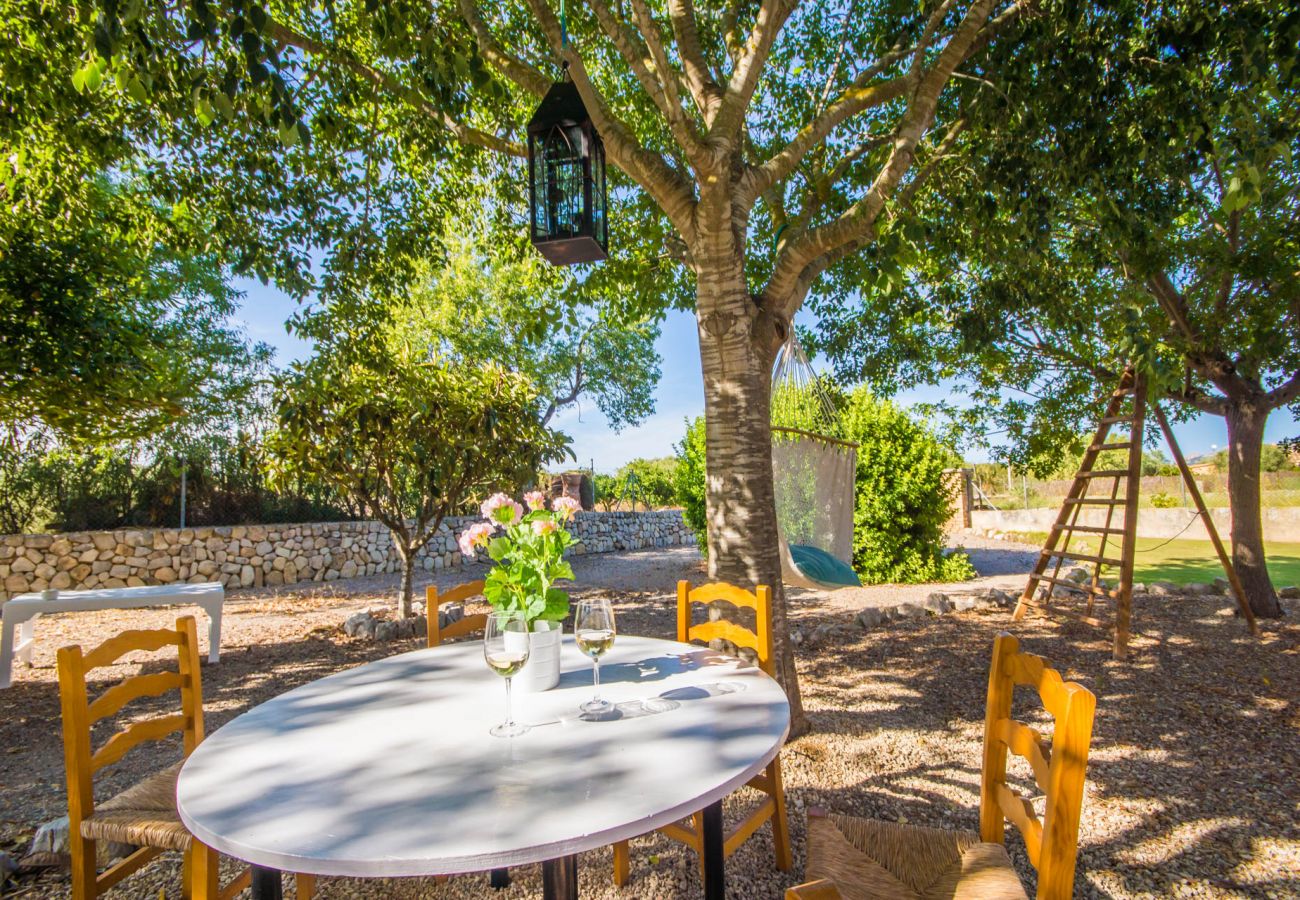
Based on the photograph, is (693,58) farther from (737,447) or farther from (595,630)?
(595,630)

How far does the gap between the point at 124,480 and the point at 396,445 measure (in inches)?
198

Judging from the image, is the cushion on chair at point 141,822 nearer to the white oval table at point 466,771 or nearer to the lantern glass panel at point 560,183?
the white oval table at point 466,771

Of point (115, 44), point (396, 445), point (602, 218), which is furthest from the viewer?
point (396, 445)

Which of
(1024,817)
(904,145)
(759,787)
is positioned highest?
(904,145)

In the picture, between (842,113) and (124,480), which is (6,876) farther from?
(124,480)

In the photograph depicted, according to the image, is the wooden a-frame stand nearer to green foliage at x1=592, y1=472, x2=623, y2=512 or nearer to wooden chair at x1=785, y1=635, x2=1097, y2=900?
wooden chair at x1=785, y1=635, x2=1097, y2=900

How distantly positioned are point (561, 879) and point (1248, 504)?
5988 mm

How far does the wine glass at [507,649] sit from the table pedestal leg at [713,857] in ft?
1.46

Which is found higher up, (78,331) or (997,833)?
(78,331)

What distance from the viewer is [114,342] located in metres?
4.43

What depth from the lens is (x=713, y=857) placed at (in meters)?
1.34

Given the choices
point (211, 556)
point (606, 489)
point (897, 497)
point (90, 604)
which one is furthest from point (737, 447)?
point (606, 489)

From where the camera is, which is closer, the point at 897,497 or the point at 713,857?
the point at 713,857

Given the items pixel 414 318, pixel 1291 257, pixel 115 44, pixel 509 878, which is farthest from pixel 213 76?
pixel 414 318
